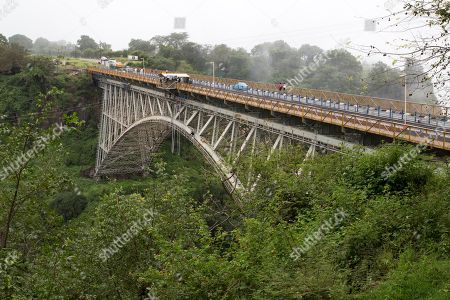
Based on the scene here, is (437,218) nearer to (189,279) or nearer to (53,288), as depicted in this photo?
(189,279)

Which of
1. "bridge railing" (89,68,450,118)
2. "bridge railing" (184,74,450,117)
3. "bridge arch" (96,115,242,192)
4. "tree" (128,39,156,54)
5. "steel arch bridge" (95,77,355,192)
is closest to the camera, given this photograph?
"bridge railing" (89,68,450,118)

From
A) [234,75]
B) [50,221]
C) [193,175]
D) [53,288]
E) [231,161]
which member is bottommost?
[193,175]

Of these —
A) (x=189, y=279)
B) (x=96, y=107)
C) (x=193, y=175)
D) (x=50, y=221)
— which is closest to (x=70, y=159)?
(x=96, y=107)

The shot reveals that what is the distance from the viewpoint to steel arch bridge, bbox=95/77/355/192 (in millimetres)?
A: 18297

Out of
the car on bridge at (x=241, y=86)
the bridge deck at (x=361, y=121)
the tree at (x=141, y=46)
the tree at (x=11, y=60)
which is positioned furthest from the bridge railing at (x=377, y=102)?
the tree at (x=141, y=46)

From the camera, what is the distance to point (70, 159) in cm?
5119

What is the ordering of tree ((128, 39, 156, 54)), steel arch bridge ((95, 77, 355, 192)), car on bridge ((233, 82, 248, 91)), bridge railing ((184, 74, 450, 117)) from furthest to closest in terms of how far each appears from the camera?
tree ((128, 39, 156, 54)) → car on bridge ((233, 82, 248, 91)) → steel arch bridge ((95, 77, 355, 192)) → bridge railing ((184, 74, 450, 117))

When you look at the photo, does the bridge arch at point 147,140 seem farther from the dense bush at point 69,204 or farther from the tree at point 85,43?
the tree at point 85,43

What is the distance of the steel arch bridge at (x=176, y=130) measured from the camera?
60.0 ft

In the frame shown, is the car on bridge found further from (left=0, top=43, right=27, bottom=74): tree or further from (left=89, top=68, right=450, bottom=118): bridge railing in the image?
(left=0, top=43, right=27, bottom=74): tree

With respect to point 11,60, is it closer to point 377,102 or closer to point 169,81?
point 169,81

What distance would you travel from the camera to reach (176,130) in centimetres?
3375

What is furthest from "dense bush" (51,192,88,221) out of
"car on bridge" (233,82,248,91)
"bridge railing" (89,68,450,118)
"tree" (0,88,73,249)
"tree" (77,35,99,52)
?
"tree" (77,35,99,52)

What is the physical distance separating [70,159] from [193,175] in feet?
49.5
